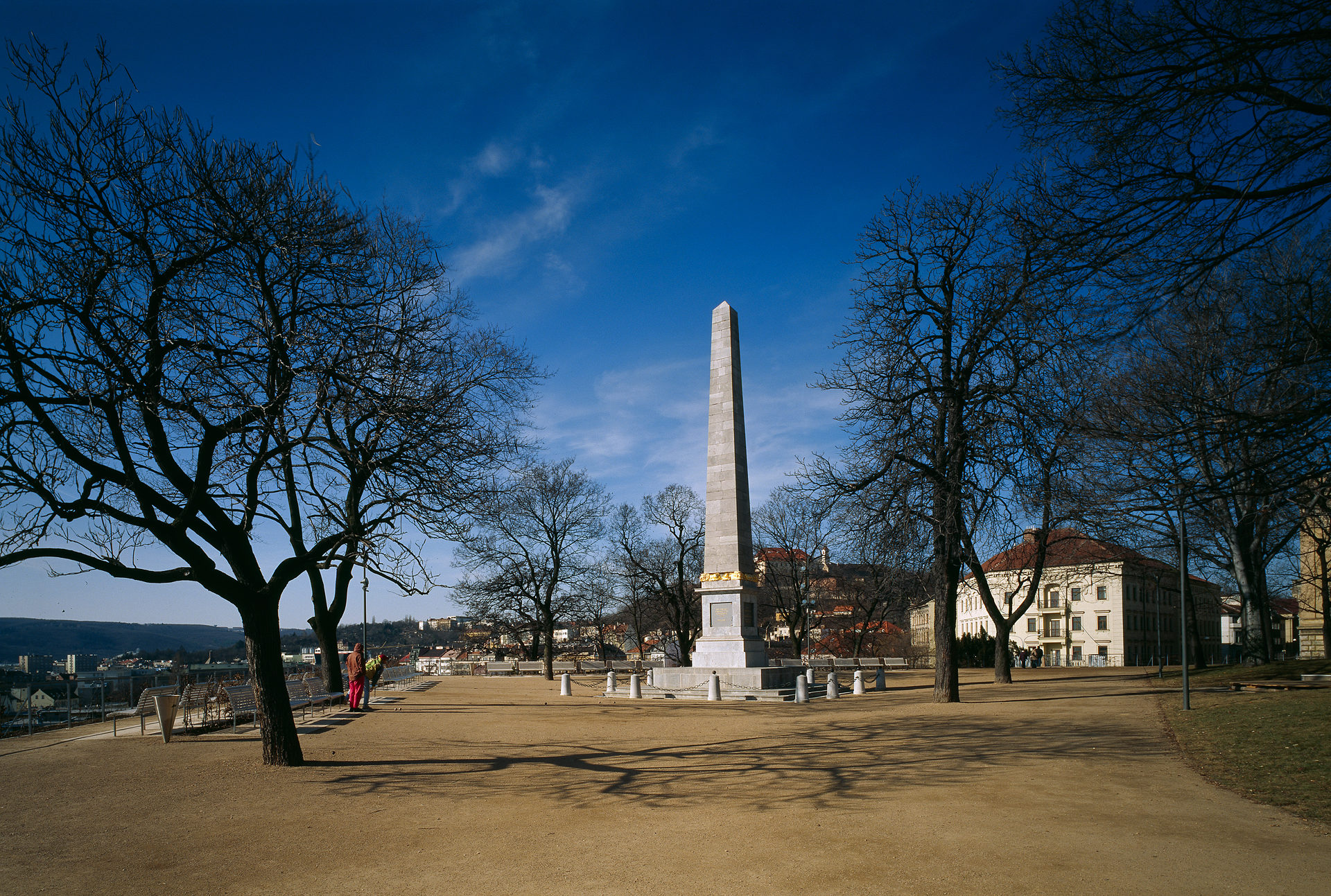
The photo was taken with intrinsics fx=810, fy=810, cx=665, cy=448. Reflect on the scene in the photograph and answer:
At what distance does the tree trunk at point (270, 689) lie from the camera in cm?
1112

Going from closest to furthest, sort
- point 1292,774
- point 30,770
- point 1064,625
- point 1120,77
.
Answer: point 1120,77, point 1292,774, point 30,770, point 1064,625

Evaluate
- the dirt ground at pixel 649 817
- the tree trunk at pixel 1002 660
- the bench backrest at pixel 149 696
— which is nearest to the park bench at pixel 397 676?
the bench backrest at pixel 149 696

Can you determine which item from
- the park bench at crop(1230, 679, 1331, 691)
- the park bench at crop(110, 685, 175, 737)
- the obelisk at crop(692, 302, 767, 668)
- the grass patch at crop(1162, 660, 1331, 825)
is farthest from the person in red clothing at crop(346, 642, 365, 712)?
the park bench at crop(1230, 679, 1331, 691)

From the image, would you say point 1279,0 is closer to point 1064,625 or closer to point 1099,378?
point 1099,378

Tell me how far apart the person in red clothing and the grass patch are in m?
17.3

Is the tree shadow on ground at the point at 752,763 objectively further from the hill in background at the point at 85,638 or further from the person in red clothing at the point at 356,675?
the hill in background at the point at 85,638

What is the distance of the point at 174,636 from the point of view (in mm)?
154250

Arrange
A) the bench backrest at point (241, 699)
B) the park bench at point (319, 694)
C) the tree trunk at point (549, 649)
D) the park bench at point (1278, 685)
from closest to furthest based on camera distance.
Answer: the bench backrest at point (241, 699), the park bench at point (319, 694), the park bench at point (1278, 685), the tree trunk at point (549, 649)

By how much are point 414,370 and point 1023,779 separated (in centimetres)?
988

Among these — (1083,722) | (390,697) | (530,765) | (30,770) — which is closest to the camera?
(30,770)

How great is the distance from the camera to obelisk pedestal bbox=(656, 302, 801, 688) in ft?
90.4

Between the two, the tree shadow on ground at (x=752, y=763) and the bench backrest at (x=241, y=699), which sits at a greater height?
the bench backrest at (x=241, y=699)

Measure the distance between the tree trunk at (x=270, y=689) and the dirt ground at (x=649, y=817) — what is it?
38 cm

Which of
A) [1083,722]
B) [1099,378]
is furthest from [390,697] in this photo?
[1099,378]
